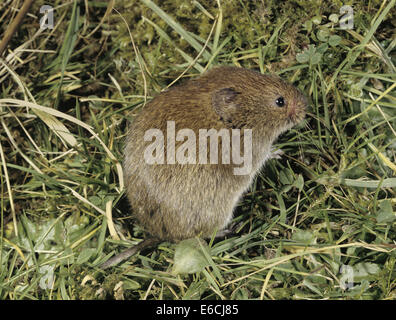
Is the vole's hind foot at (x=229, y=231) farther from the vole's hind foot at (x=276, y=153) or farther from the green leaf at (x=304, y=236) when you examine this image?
the vole's hind foot at (x=276, y=153)

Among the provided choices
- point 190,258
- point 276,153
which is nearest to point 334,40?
point 276,153

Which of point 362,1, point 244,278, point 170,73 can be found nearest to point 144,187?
point 244,278

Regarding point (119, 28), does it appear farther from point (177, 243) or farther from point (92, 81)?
point (177, 243)

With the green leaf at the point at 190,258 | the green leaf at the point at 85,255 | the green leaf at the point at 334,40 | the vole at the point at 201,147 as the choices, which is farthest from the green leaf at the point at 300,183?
the green leaf at the point at 85,255

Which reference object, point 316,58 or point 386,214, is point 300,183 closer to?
point 386,214

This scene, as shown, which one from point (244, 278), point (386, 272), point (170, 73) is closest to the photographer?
point (386, 272)

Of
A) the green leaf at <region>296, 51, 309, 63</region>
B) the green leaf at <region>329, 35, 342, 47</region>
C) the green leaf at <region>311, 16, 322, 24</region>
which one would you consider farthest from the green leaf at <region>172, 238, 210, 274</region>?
the green leaf at <region>311, 16, 322, 24</region>

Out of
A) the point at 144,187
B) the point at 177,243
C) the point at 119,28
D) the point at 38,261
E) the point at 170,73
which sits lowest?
the point at 38,261
